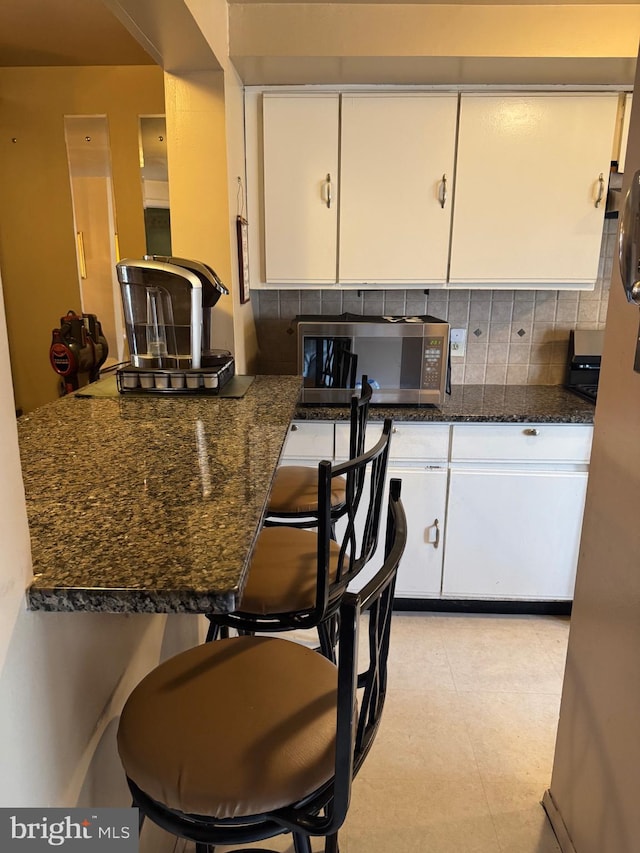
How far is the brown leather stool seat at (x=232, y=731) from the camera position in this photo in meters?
0.78

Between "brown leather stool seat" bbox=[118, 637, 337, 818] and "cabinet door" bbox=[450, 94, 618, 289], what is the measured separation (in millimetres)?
1862

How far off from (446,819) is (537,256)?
6.63ft

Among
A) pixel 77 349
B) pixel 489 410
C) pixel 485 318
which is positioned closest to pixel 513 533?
pixel 489 410

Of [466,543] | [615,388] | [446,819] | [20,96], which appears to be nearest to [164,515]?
[615,388]

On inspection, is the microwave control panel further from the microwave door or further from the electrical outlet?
the electrical outlet

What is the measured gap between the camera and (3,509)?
23.2 inches

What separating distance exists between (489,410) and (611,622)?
47.4 inches

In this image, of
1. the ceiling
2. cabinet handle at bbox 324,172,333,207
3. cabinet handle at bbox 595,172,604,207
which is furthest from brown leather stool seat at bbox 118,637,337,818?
the ceiling

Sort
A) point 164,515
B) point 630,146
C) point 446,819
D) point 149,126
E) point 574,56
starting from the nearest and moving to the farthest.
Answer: point 164,515
point 630,146
point 446,819
point 574,56
point 149,126

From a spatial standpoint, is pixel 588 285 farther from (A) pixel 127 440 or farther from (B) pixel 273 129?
(A) pixel 127 440

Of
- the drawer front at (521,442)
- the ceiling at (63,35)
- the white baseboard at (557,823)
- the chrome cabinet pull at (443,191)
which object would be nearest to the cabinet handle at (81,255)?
the ceiling at (63,35)

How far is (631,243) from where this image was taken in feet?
3.06

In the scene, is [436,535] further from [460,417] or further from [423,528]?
[460,417]

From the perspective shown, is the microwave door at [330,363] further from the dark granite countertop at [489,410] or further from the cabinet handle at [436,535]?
the cabinet handle at [436,535]
